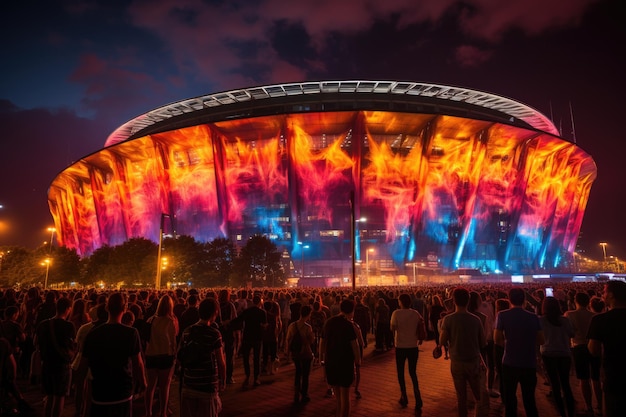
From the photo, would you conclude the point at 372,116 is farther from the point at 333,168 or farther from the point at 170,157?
the point at 170,157

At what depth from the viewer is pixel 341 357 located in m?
5.38

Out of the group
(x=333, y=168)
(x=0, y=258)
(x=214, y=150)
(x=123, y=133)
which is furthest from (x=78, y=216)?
(x=333, y=168)

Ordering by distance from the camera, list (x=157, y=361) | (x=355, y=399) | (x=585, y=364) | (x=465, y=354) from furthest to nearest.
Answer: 1. (x=355, y=399)
2. (x=585, y=364)
3. (x=157, y=361)
4. (x=465, y=354)

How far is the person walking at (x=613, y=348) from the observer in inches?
143

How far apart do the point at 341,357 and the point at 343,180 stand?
5148 centimetres

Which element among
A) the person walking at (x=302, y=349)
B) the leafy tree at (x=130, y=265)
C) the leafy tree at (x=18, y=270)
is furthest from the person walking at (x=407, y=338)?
the leafy tree at (x=18, y=270)

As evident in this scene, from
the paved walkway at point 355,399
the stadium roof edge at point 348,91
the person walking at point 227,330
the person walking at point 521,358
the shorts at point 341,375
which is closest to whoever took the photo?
the person walking at point 521,358

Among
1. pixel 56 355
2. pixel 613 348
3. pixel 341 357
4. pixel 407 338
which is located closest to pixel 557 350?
pixel 407 338

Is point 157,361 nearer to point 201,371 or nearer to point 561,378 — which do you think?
point 201,371

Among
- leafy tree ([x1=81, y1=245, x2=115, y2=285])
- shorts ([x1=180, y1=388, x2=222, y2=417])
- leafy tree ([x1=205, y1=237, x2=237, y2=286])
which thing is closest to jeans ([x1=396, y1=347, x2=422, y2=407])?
shorts ([x1=180, y1=388, x2=222, y2=417])

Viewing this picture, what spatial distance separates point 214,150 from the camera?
54531 millimetres

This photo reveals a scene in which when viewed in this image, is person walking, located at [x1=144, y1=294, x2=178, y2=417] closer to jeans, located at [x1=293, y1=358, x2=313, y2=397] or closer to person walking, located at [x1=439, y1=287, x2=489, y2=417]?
jeans, located at [x1=293, y1=358, x2=313, y2=397]

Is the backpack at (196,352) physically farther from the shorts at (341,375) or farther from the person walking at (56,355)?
the person walking at (56,355)

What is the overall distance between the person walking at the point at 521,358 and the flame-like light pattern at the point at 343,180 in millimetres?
47924
